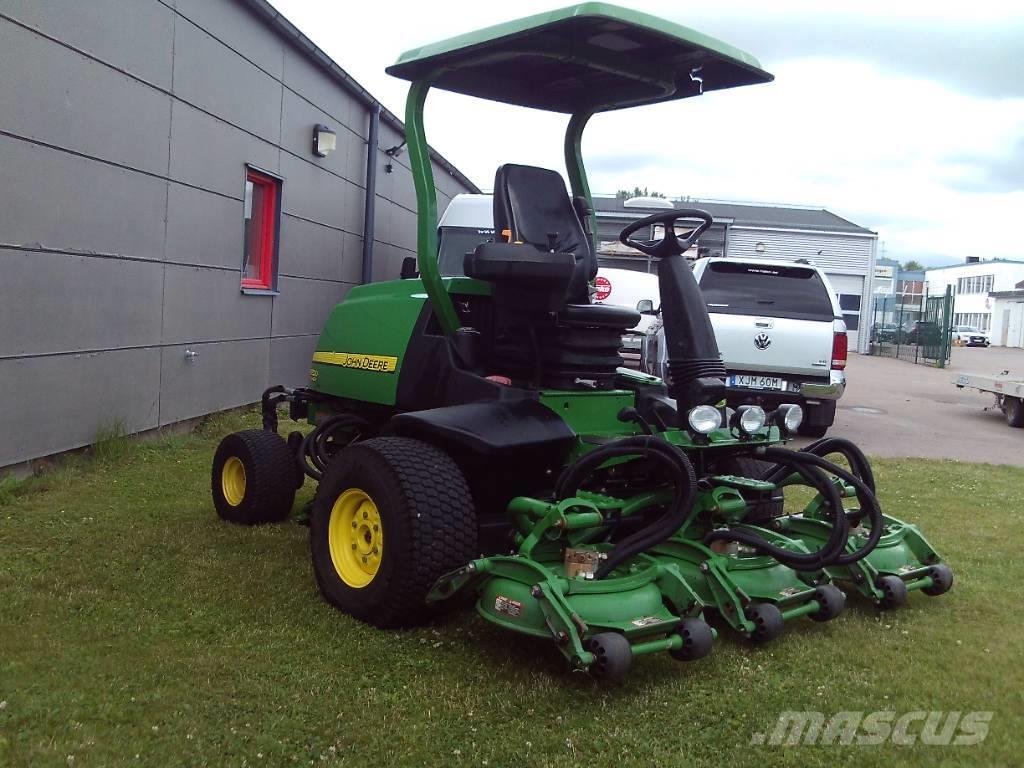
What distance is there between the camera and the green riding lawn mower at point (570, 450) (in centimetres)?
378

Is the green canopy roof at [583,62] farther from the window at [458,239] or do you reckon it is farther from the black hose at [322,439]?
the window at [458,239]

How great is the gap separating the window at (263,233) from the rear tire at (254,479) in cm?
491

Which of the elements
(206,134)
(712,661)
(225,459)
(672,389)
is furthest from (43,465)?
(712,661)

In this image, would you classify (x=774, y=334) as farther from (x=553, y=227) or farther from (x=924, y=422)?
(x=553, y=227)

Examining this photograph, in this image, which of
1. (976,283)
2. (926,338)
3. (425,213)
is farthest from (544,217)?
(976,283)

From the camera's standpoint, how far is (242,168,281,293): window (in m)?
10.5

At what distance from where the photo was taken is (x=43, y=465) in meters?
6.78

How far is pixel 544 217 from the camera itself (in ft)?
16.1

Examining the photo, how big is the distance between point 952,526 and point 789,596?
2.97m

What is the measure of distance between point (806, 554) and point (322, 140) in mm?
9166

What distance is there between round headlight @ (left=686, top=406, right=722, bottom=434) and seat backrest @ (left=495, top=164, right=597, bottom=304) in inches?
36.4

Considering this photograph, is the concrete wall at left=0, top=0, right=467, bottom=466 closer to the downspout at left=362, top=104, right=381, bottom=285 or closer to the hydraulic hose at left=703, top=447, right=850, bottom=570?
the downspout at left=362, top=104, right=381, bottom=285

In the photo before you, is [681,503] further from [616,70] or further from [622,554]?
[616,70]

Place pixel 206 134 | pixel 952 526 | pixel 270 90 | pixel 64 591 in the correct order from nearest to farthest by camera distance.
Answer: pixel 64 591
pixel 952 526
pixel 206 134
pixel 270 90
